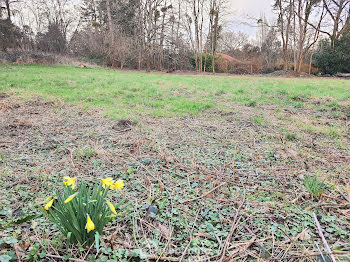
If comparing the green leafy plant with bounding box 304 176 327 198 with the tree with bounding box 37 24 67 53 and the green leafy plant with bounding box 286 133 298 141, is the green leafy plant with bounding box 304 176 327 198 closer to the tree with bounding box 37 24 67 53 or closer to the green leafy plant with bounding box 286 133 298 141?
the green leafy plant with bounding box 286 133 298 141

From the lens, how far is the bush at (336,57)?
56.5ft

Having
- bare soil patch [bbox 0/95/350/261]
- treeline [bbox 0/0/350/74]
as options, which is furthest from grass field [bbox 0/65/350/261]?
treeline [bbox 0/0/350/74]

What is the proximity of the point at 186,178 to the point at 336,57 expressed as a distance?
2136 centimetres

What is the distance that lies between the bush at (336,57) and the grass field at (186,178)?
674 inches

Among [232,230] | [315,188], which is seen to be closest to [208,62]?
[315,188]

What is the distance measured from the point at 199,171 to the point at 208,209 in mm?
614

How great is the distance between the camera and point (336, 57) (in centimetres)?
1747

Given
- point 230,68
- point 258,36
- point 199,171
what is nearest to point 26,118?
point 199,171

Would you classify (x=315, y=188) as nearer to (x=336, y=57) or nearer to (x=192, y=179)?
(x=192, y=179)

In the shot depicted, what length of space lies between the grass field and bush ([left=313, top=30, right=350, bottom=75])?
674 inches

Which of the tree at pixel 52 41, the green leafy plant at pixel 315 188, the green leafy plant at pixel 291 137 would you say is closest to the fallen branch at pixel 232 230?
the green leafy plant at pixel 315 188

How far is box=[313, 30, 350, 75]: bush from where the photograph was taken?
17.2 meters

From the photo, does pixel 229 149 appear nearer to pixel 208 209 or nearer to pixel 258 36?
pixel 208 209

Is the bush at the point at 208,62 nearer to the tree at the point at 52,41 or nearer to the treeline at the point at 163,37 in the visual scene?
the treeline at the point at 163,37
